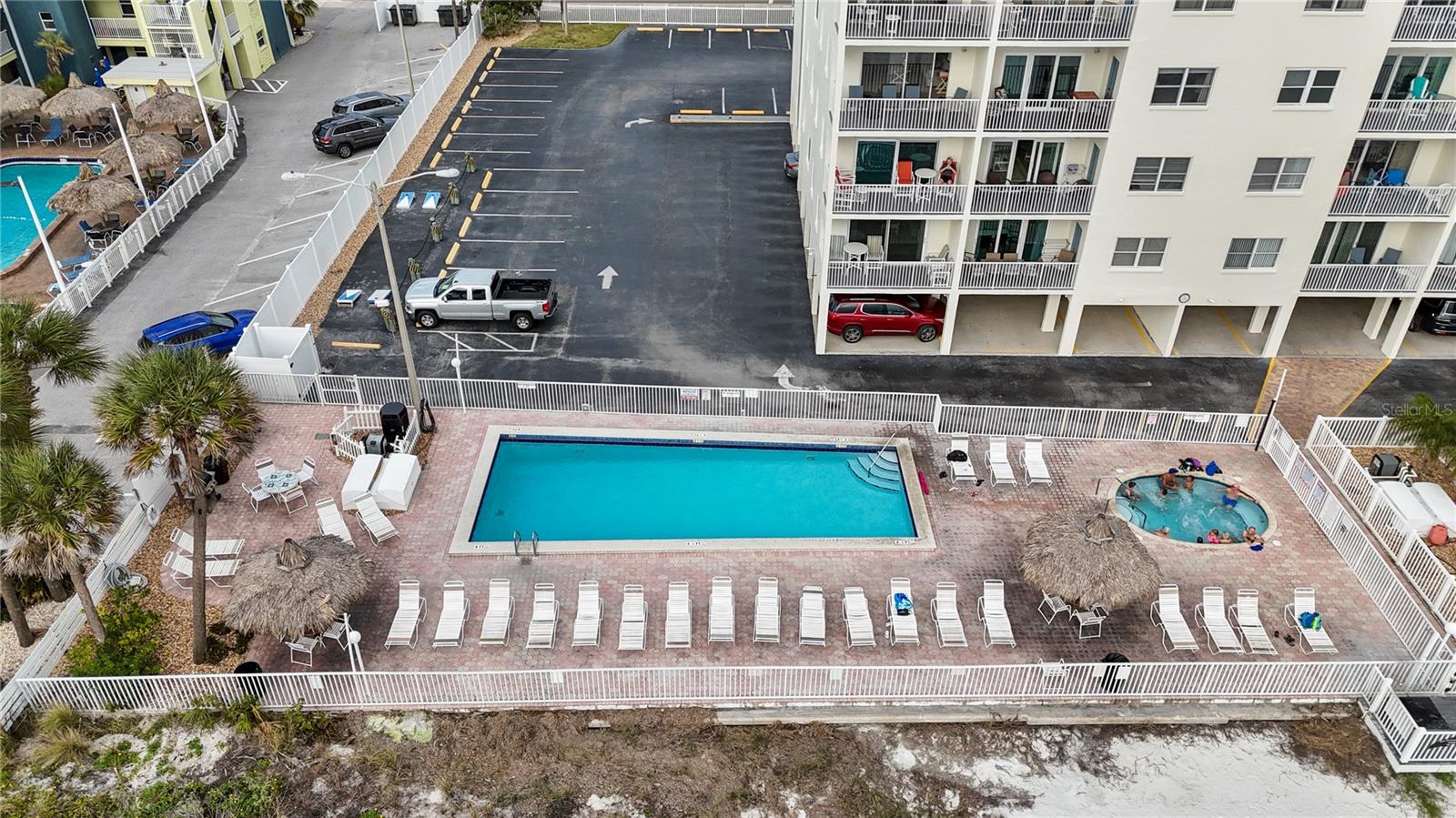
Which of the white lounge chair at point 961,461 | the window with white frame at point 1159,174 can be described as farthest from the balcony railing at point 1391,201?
the white lounge chair at point 961,461

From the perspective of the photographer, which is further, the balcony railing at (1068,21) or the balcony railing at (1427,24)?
the balcony railing at (1427,24)

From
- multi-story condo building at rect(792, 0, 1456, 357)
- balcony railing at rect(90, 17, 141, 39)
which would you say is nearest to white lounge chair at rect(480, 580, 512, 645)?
multi-story condo building at rect(792, 0, 1456, 357)

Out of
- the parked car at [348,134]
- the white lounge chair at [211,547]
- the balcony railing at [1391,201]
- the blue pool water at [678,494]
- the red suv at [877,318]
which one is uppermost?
the balcony railing at [1391,201]

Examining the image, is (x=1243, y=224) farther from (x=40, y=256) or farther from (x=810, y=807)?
(x=40, y=256)

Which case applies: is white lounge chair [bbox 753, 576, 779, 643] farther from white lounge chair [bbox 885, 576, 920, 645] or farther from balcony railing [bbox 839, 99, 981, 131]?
balcony railing [bbox 839, 99, 981, 131]

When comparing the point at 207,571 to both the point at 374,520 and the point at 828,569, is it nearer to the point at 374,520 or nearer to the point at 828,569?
the point at 374,520

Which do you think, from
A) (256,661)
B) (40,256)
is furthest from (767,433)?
(40,256)

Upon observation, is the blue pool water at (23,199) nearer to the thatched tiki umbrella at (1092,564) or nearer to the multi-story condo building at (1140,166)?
the multi-story condo building at (1140,166)
